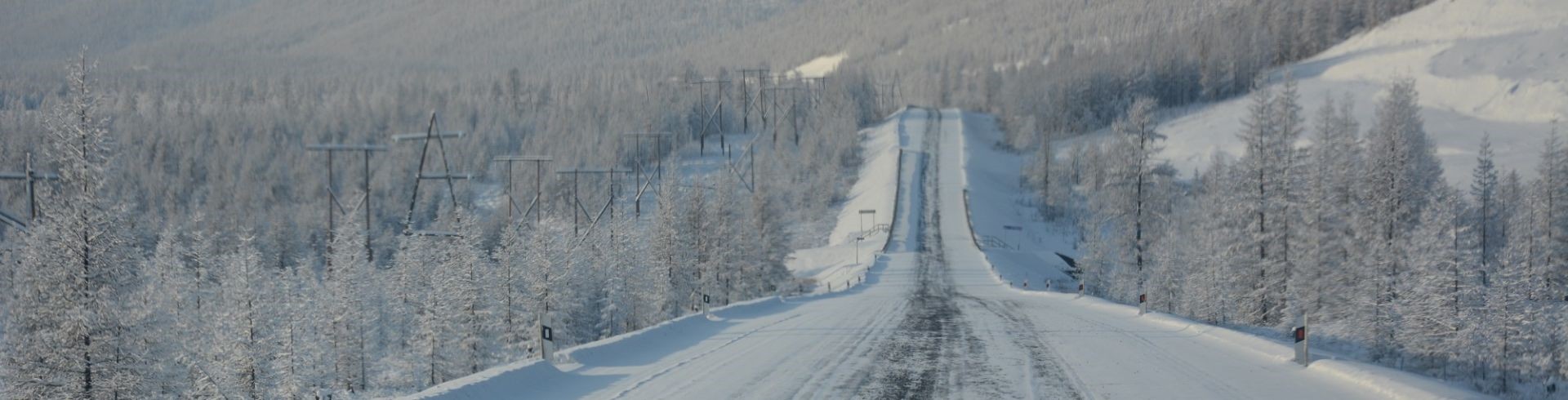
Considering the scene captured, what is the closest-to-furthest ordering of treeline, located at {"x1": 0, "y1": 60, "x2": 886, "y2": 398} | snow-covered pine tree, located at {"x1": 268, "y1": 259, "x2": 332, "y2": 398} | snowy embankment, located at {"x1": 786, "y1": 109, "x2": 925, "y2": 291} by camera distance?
treeline, located at {"x1": 0, "y1": 60, "x2": 886, "y2": 398} → snow-covered pine tree, located at {"x1": 268, "y1": 259, "x2": 332, "y2": 398} → snowy embankment, located at {"x1": 786, "y1": 109, "x2": 925, "y2": 291}

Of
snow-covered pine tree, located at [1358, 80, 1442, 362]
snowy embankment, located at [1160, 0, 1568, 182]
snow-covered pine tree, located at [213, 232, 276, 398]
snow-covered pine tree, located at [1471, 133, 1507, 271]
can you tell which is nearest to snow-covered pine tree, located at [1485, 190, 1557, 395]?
snow-covered pine tree, located at [1358, 80, 1442, 362]

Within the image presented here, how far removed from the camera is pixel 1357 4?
6334 inches

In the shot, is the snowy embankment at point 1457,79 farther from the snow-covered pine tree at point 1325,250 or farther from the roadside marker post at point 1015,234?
the snow-covered pine tree at point 1325,250

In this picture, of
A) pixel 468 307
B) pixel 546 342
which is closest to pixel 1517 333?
pixel 546 342

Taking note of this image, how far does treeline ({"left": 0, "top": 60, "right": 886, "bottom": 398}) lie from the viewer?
1812cm

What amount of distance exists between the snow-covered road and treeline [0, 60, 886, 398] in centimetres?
450

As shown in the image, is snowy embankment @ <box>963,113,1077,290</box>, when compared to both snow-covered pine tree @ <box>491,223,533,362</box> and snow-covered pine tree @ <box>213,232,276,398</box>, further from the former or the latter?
snow-covered pine tree @ <box>213,232,276,398</box>

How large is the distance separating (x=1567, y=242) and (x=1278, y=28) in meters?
123

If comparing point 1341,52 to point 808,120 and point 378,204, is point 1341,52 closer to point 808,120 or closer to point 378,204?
point 808,120

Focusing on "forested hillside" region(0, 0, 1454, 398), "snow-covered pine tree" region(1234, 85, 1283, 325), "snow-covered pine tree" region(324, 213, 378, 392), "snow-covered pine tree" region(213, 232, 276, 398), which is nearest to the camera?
"forested hillside" region(0, 0, 1454, 398)

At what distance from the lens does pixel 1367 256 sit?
39094 millimetres

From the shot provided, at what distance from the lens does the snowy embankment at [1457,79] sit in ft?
346

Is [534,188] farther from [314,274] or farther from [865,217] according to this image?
[314,274]

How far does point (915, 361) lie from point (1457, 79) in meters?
131
